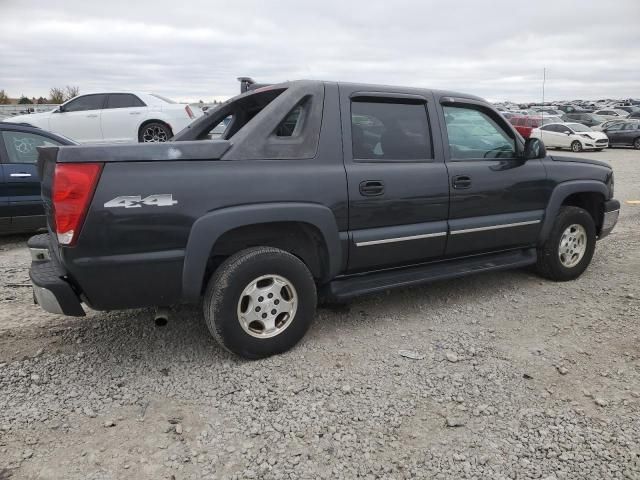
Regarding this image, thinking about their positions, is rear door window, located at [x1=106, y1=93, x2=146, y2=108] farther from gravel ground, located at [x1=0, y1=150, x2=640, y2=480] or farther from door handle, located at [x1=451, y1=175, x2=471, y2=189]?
door handle, located at [x1=451, y1=175, x2=471, y2=189]

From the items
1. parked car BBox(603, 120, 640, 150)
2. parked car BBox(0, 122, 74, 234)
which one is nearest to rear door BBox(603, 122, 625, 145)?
parked car BBox(603, 120, 640, 150)

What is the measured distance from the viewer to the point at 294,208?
10.5 feet

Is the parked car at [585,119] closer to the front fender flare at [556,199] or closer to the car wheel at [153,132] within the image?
the car wheel at [153,132]

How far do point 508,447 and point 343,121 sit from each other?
87.2 inches

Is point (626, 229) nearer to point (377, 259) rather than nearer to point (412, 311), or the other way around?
point (412, 311)

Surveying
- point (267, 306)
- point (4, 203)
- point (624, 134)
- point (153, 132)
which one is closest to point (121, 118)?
point (153, 132)

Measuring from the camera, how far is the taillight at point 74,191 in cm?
271

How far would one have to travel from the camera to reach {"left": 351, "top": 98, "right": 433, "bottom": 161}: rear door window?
11.8ft

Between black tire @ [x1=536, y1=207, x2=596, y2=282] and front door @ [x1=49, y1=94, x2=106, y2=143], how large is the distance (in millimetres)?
9798

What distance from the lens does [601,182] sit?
4.87 metres

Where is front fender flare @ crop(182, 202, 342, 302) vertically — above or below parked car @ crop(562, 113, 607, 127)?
below

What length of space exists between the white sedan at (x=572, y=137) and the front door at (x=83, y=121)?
1818 cm

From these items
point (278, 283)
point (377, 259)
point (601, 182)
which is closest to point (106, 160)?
point (278, 283)

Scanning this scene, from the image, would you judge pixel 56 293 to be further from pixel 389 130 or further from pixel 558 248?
pixel 558 248
